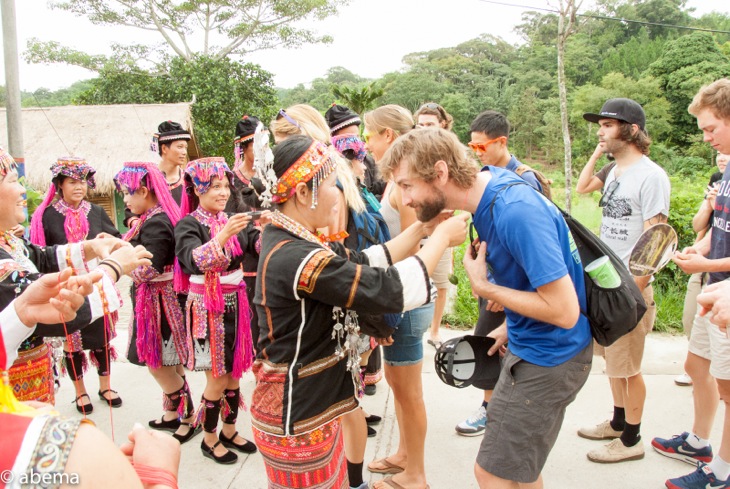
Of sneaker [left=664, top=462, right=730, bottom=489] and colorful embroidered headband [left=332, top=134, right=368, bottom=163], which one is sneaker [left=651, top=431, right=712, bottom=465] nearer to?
sneaker [left=664, top=462, right=730, bottom=489]

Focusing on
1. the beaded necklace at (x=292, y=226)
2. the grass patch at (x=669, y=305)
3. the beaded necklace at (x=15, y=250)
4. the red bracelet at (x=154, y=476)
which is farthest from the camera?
the grass patch at (x=669, y=305)

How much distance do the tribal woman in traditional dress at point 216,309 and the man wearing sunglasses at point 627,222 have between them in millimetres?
2350

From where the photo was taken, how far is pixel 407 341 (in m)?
2.83

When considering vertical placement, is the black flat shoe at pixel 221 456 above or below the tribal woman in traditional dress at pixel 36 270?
below

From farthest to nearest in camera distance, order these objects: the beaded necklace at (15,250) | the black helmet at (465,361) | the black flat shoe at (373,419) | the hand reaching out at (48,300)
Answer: the black flat shoe at (373,419) → the black helmet at (465,361) → the beaded necklace at (15,250) → the hand reaching out at (48,300)

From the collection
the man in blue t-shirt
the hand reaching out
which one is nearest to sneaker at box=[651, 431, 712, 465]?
the man in blue t-shirt

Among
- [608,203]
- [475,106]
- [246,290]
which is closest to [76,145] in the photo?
[246,290]

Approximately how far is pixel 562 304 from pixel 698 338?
1.78 m

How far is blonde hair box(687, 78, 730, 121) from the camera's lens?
8.89ft

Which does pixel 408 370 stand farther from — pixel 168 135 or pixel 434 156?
pixel 168 135

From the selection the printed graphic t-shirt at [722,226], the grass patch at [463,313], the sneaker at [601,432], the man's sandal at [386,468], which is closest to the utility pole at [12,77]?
the grass patch at [463,313]

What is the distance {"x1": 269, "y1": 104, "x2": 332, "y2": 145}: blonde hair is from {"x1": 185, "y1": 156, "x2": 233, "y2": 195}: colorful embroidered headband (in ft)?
1.47

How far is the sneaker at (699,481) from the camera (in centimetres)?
279

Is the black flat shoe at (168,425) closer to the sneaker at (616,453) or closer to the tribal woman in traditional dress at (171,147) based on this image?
the tribal woman in traditional dress at (171,147)
